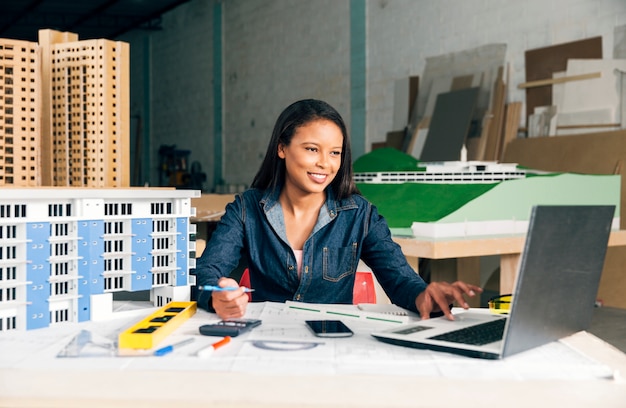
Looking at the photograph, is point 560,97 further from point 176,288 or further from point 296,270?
point 176,288

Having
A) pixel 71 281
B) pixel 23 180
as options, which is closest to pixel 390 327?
pixel 71 281

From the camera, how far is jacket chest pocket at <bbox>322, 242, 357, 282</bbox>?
1.99 m

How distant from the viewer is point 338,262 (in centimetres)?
200

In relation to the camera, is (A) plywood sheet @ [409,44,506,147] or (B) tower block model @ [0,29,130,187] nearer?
(B) tower block model @ [0,29,130,187]

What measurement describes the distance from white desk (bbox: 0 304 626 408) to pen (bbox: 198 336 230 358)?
0.5 inches

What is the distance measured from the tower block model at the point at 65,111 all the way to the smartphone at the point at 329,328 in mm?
711

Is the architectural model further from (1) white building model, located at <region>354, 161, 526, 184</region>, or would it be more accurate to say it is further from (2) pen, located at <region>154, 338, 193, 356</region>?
(2) pen, located at <region>154, 338, 193, 356</region>

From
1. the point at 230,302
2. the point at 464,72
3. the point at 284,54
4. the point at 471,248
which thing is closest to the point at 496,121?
the point at 464,72

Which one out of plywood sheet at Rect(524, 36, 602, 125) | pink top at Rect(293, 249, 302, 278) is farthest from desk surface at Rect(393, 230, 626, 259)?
plywood sheet at Rect(524, 36, 602, 125)

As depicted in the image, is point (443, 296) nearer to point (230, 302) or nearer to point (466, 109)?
point (230, 302)

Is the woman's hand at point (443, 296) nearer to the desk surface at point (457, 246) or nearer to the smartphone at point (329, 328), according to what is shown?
the smartphone at point (329, 328)

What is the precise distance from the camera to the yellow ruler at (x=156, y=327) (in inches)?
47.7

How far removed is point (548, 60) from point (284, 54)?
12.9ft

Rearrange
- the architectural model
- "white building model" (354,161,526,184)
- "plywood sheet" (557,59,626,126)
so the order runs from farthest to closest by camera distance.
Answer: "plywood sheet" (557,59,626,126), "white building model" (354,161,526,184), the architectural model
